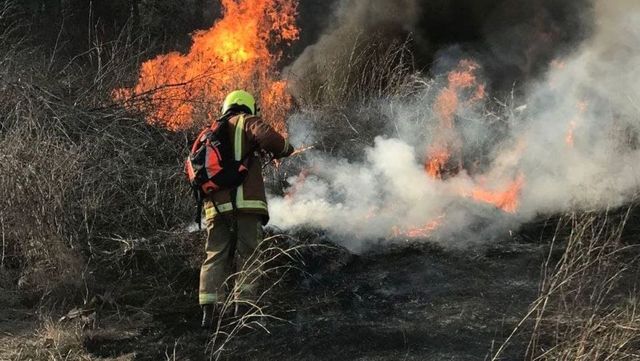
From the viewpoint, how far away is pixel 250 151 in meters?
4.49

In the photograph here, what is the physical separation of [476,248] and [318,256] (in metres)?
1.63

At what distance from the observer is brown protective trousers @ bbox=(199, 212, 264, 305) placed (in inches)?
174

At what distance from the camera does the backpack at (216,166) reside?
4.38 meters

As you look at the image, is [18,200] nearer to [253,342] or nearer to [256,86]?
[253,342]

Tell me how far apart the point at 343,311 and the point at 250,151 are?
146 centimetres

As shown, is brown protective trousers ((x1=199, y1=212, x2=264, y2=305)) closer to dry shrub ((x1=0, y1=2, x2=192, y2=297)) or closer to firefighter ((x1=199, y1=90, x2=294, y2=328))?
firefighter ((x1=199, y1=90, x2=294, y2=328))

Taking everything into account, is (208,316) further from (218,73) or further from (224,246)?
(218,73)

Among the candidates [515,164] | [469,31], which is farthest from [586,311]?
[469,31]

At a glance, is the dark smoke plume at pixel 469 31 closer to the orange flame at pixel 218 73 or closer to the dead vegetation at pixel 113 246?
the orange flame at pixel 218 73

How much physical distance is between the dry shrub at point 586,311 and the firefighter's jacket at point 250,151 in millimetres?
2107

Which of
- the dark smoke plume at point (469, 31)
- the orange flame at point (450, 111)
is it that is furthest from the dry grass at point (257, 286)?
the dark smoke plume at point (469, 31)

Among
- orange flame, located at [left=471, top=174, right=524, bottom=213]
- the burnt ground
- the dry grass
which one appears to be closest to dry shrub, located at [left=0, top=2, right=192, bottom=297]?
the burnt ground

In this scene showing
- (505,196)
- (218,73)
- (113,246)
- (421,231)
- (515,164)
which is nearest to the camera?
(113,246)

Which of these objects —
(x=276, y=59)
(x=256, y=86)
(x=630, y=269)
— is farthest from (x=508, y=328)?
(x=276, y=59)
